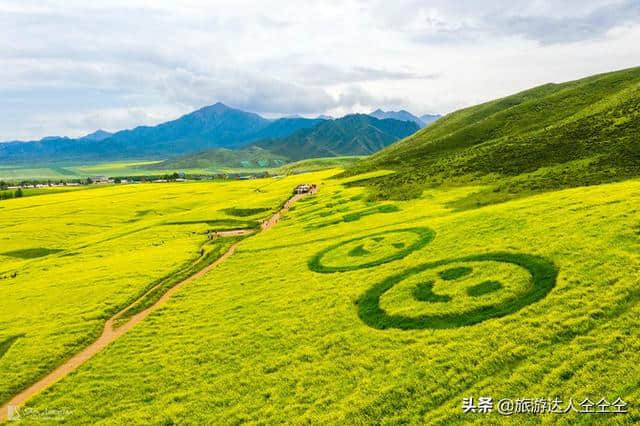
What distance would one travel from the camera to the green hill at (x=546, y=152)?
191ft

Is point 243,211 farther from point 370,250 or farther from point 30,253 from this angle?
point 370,250

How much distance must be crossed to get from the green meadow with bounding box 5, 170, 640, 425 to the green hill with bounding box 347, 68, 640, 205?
18489mm

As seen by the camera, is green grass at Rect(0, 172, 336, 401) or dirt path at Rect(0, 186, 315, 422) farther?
green grass at Rect(0, 172, 336, 401)

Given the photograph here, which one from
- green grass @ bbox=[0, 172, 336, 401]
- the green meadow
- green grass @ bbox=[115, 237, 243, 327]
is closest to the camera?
the green meadow

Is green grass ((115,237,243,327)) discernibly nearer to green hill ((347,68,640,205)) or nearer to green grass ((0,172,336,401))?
green grass ((0,172,336,401))

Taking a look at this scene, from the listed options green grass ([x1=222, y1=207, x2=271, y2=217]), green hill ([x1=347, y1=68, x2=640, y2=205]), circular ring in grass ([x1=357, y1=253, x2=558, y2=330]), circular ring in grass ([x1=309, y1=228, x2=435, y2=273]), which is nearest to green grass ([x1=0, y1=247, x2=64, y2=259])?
green grass ([x1=222, y1=207, x2=271, y2=217])

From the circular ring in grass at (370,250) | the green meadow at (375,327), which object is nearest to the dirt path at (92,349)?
the green meadow at (375,327)

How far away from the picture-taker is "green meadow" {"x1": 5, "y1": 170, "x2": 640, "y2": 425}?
61.7 feet

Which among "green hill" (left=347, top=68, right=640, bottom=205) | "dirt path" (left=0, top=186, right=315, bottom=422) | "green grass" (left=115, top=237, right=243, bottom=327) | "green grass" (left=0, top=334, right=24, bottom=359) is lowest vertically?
"dirt path" (left=0, top=186, right=315, bottom=422)

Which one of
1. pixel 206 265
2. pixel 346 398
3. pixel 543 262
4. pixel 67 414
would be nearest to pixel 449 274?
pixel 543 262

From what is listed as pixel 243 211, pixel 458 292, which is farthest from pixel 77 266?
pixel 458 292

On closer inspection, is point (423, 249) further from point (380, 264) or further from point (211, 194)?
point (211, 194)

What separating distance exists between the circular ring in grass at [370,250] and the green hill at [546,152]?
20.3 meters

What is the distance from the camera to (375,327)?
84.2 ft
